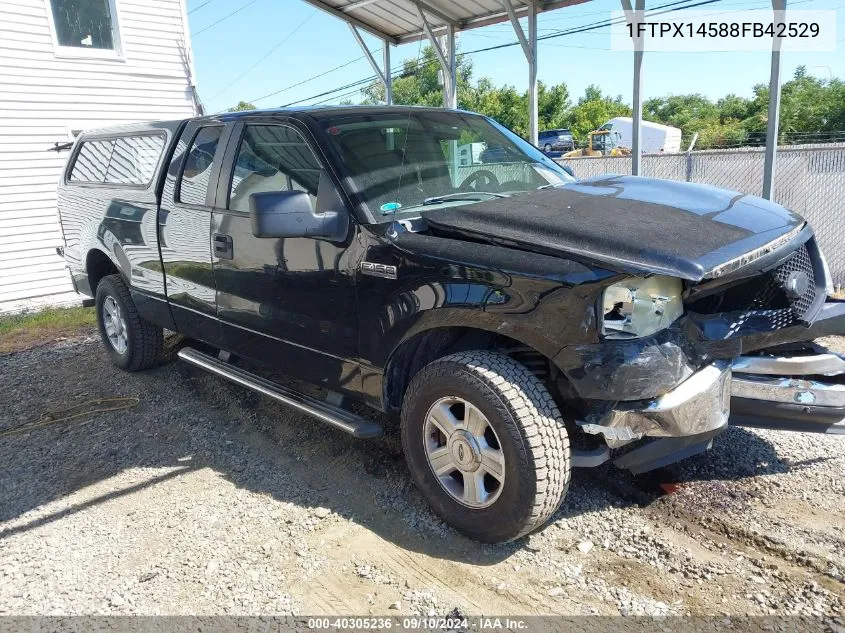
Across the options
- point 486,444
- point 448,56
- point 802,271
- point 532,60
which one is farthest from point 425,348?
point 448,56

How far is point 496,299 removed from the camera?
2.80 metres

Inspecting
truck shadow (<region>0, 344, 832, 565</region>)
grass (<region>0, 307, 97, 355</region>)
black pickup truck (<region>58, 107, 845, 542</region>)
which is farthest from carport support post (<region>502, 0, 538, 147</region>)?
grass (<region>0, 307, 97, 355</region>)

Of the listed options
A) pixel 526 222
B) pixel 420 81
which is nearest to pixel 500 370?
pixel 526 222

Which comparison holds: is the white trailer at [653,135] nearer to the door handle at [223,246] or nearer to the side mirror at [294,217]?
the door handle at [223,246]

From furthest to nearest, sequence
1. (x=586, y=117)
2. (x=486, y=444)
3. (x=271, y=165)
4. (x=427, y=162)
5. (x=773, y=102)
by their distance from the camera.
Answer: (x=586, y=117) → (x=773, y=102) → (x=271, y=165) → (x=427, y=162) → (x=486, y=444)

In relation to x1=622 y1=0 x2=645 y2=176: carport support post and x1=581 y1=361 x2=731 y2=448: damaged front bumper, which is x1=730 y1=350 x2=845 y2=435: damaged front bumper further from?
x1=622 y1=0 x2=645 y2=176: carport support post

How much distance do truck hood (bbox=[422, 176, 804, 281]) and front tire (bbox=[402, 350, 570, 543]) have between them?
0.58 m

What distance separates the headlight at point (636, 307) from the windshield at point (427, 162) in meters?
1.18

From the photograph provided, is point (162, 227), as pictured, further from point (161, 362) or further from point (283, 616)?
point (283, 616)

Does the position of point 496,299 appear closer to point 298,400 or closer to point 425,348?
point 425,348

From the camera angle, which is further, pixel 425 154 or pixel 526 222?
pixel 425 154

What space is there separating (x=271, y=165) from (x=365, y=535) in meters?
2.17

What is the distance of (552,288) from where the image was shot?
8.63ft

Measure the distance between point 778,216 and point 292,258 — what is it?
98.4 inches
